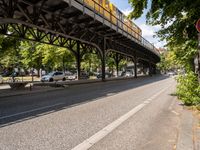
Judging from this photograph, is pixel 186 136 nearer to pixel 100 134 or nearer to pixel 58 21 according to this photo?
pixel 100 134

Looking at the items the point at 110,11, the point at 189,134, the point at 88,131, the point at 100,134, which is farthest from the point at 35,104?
the point at 110,11

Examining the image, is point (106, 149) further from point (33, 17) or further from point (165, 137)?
point (33, 17)

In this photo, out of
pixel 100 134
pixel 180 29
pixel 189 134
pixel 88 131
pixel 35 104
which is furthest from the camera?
pixel 35 104

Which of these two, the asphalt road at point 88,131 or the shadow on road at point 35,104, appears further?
the shadow on road at point 35,104

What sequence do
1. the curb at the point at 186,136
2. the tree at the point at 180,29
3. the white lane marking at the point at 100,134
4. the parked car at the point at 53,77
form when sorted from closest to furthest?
the curb at the point at 186,136 < the white lane marking at the point at 100,134 < the tree at the point at 180,29 < the parked car at the point at 53,77

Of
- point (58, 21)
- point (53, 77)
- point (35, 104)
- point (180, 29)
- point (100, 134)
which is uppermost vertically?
point (58, 21)

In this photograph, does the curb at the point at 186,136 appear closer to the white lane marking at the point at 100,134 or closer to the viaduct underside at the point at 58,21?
the white lane marking at the point at 100,134

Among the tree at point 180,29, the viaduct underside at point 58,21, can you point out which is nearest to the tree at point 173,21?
the tree at point 180,29

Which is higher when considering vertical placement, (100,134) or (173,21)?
(173,21)

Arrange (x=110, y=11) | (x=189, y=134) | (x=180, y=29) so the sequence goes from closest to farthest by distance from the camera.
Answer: (x=189, y=134) → (x=180, y=29) → (x=110, y=11)

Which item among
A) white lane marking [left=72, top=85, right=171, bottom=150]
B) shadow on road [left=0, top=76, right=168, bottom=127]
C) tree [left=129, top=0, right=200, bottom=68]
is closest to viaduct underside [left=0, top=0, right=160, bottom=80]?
shadow on road [left=0, top=76, right=168, bottom=127]

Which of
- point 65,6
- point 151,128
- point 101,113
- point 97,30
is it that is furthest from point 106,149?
point 97,30

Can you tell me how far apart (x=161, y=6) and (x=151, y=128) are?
18.1 ft

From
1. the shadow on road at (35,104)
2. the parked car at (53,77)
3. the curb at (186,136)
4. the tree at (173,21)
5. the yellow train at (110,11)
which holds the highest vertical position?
the yellow train at (110,11)
